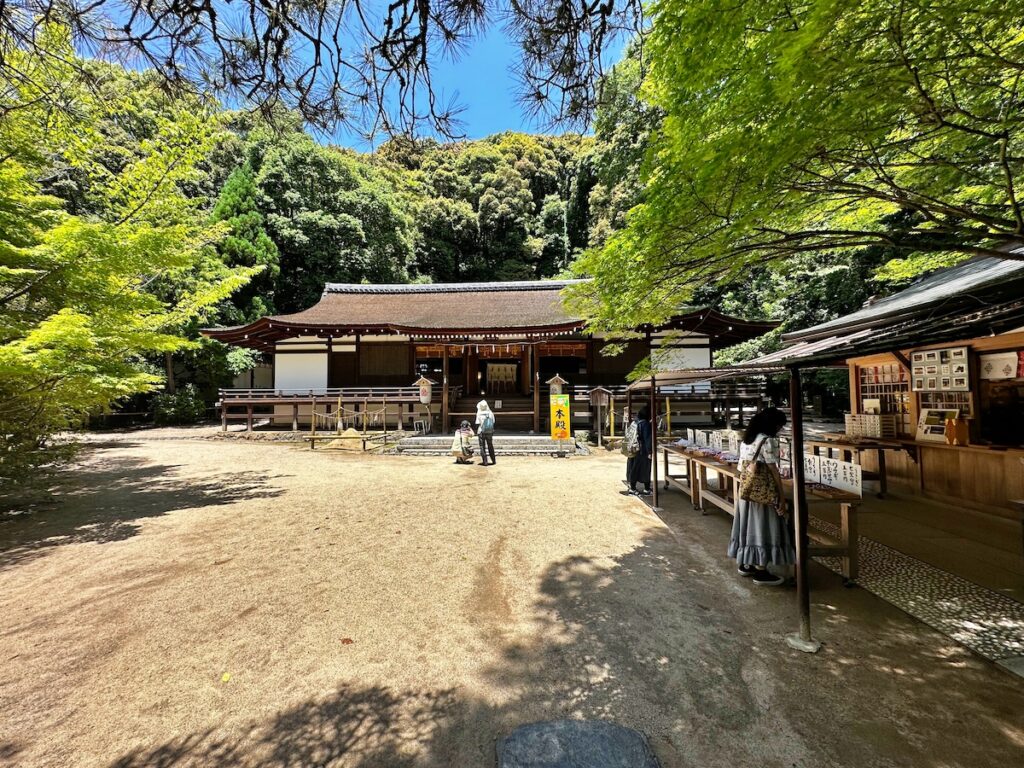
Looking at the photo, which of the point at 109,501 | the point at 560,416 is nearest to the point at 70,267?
the point at 109,501

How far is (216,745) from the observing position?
201cm

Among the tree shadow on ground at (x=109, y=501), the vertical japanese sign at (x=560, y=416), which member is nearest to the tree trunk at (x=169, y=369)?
the tree shadow on ground at (x=109, y=501)

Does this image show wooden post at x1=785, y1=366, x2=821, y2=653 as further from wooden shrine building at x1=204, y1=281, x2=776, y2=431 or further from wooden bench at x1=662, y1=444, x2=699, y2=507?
wooden shrine building at x1=204, y1=281, x2=776, y2=431

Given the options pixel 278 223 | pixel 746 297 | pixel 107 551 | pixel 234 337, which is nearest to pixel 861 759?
pixel 107 551

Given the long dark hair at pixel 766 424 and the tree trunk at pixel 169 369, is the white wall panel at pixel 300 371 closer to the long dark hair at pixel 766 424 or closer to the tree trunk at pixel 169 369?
the tree trunk at pixel 169 369

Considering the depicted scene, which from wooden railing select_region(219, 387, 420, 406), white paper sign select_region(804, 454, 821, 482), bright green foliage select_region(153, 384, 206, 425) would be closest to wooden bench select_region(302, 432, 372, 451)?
wooden railing select_region(219, 387, 420, 406)

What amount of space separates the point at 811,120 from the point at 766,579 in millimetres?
3522

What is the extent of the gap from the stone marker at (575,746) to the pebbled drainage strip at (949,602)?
7.81 feet

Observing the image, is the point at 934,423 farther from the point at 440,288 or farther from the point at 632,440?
the point at 440,288

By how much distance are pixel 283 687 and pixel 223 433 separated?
1518 centimetres

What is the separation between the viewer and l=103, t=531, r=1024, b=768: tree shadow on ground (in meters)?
1.95

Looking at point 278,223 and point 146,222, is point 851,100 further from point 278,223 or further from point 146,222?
point 278,223

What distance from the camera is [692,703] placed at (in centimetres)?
229

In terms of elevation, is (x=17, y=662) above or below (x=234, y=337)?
below
